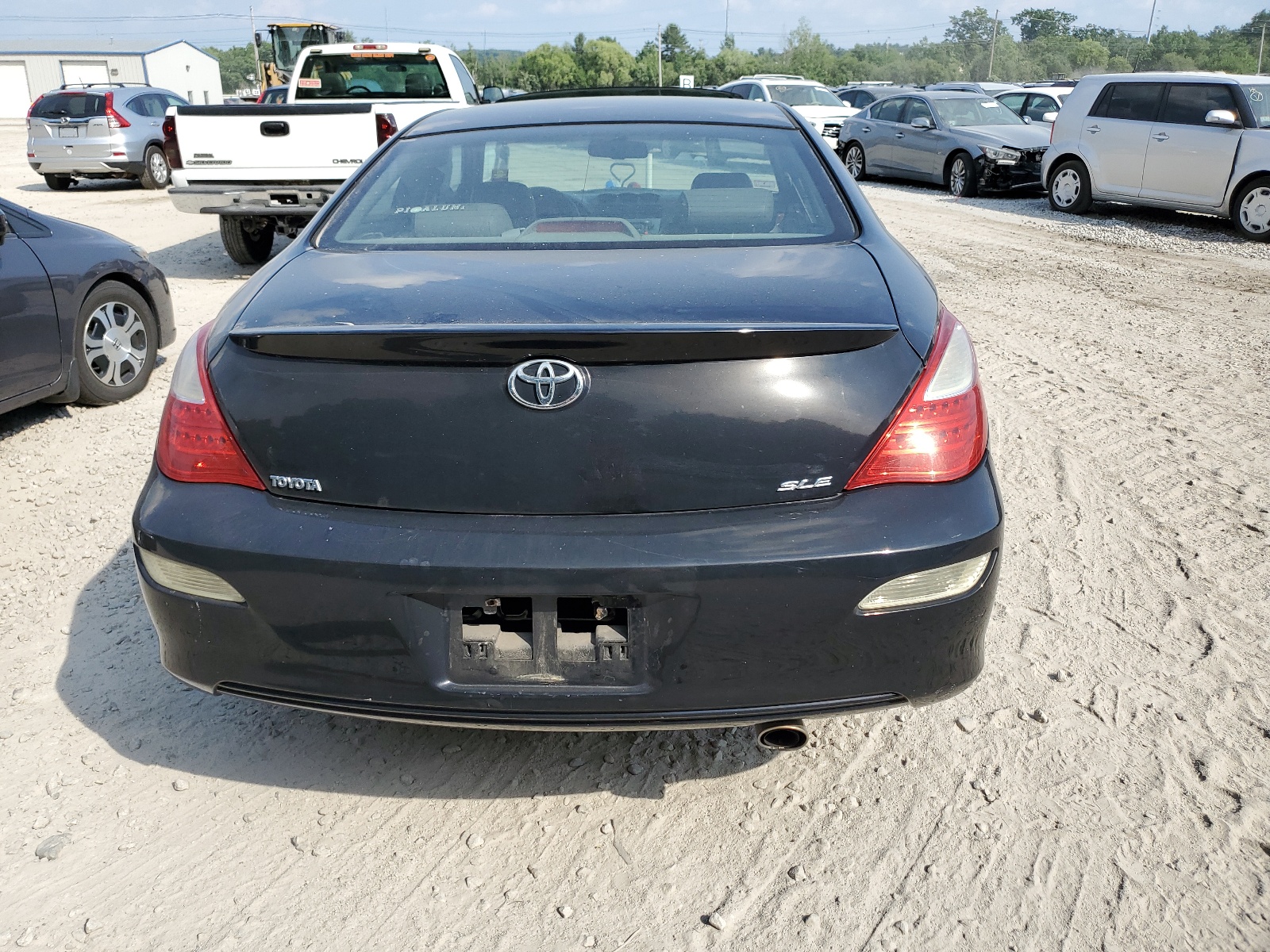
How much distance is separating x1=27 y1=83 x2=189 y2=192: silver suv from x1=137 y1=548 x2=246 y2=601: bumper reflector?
57.2 feet

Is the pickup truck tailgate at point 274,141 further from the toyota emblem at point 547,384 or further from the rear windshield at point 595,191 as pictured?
the toyota emblem at point 547,384

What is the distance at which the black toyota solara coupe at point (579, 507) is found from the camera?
210 centimetres

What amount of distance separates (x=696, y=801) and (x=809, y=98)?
71.8 ft

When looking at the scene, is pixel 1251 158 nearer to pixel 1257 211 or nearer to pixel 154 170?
pixel 1257 211

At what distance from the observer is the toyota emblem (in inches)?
82.2

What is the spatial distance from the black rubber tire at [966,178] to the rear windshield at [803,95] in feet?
21.9

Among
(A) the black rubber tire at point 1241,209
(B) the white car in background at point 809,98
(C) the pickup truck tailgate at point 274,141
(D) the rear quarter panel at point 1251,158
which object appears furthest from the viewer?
(B) the white car in background at point 809,98

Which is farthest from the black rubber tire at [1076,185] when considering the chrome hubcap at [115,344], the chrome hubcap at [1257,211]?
the chrome hubcap at [115,344]

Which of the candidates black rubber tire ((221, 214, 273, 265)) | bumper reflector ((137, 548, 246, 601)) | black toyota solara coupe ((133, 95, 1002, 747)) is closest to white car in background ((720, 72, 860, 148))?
black rubber tire ((221, 214, 273, 265))

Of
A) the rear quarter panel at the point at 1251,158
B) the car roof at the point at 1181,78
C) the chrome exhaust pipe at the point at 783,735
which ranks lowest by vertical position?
the chrome exhaust pipe at the point at 783,735

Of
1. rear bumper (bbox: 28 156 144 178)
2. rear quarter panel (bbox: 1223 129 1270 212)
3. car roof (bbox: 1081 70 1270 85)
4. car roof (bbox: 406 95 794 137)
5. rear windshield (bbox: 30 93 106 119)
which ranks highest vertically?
car roof (bbox: 1081 70 1270 85)

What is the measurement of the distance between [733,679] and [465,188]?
1790 mm

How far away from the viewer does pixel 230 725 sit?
294 centimetres

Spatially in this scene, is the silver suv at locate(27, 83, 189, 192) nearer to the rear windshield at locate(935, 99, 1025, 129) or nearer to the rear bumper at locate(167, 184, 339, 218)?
the rear bumper at locate(167, 184, 339, 218)
